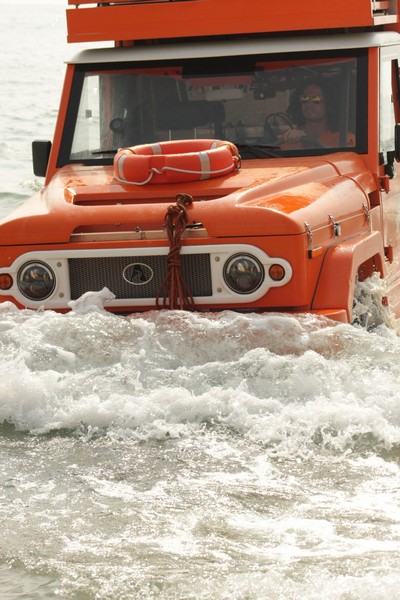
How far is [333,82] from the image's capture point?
26.6 feet

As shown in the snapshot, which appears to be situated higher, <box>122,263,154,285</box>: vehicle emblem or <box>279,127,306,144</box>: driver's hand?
<box>279,127,306,144</box>: driver's hand

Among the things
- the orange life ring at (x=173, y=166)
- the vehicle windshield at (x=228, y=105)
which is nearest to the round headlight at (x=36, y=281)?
the orange life ring at (x=173, y=166)

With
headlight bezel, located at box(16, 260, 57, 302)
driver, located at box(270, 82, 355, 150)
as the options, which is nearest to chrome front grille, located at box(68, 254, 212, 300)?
headlight bezel, located at box(16, 260, 57, 302)

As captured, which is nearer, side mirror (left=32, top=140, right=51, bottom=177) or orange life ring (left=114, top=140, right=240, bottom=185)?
orange life ring (left=114, top=140, right=240, bottom=185)

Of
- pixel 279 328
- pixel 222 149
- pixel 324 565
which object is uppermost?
pixel 222 149

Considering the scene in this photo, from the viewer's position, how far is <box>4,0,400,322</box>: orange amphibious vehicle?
6.74m

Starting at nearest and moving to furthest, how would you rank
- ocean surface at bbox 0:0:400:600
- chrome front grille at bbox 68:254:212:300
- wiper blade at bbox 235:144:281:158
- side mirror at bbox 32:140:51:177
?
ocean surface at bbox 0:0:400:600 → chrome front grille at bbox 68:254:212:300 → wiper blade at bbox 235:144:281:158 → side mirror at bbox 32:140:51:177

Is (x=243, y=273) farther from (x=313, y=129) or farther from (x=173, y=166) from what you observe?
(x=313, y=129)

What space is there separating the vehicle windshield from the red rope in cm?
142

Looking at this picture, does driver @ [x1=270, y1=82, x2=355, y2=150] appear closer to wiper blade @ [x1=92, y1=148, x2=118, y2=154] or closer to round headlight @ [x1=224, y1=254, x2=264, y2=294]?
wiper blade @ [x1=92, y1=148, x2=118, y2=154]

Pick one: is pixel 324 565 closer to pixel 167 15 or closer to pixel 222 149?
pixel 222 149

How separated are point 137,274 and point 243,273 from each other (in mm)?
559

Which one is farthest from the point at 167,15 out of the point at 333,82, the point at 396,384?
the point at 396,384

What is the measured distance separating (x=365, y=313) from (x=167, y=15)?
2.31m
